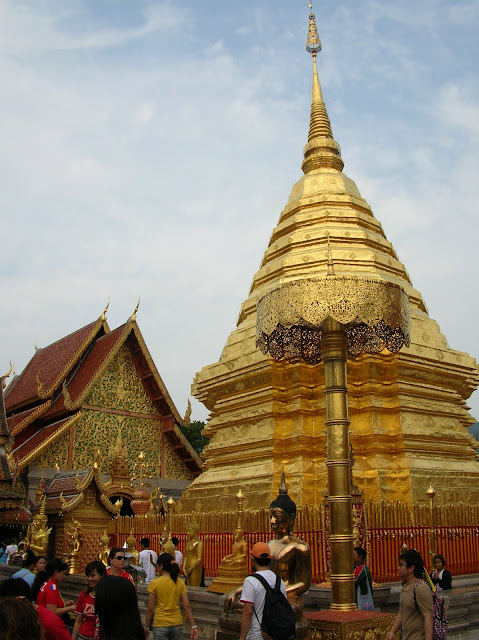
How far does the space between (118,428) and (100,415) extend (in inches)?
24.6

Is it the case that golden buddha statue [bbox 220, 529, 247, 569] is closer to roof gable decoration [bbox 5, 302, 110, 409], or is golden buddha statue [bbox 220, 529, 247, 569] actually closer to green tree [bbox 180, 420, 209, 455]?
roof gable decoration [bbox 5, 302, 110, 409]

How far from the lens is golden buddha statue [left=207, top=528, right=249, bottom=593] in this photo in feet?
21.0

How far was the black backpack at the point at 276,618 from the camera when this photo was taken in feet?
10.3

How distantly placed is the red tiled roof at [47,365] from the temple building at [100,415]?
41mm

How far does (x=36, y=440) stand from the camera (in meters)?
16.2

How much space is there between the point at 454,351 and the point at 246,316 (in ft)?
12.5

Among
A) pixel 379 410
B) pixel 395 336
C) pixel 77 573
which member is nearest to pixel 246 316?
pixel 379 410

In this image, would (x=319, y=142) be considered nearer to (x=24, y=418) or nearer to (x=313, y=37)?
(x=313, y=37)

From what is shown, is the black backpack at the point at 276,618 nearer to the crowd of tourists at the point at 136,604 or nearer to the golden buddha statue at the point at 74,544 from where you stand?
the crowd of tourists at the point at 136,604

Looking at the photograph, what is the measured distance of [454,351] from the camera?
11.0 metres

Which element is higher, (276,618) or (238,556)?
(238,556)

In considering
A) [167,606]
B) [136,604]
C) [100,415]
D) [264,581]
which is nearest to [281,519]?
[167,606]

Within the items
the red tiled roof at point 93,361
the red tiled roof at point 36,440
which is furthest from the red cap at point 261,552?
the red tiled roof at point 93,361

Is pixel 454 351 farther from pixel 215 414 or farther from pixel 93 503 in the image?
pixel 93 503
